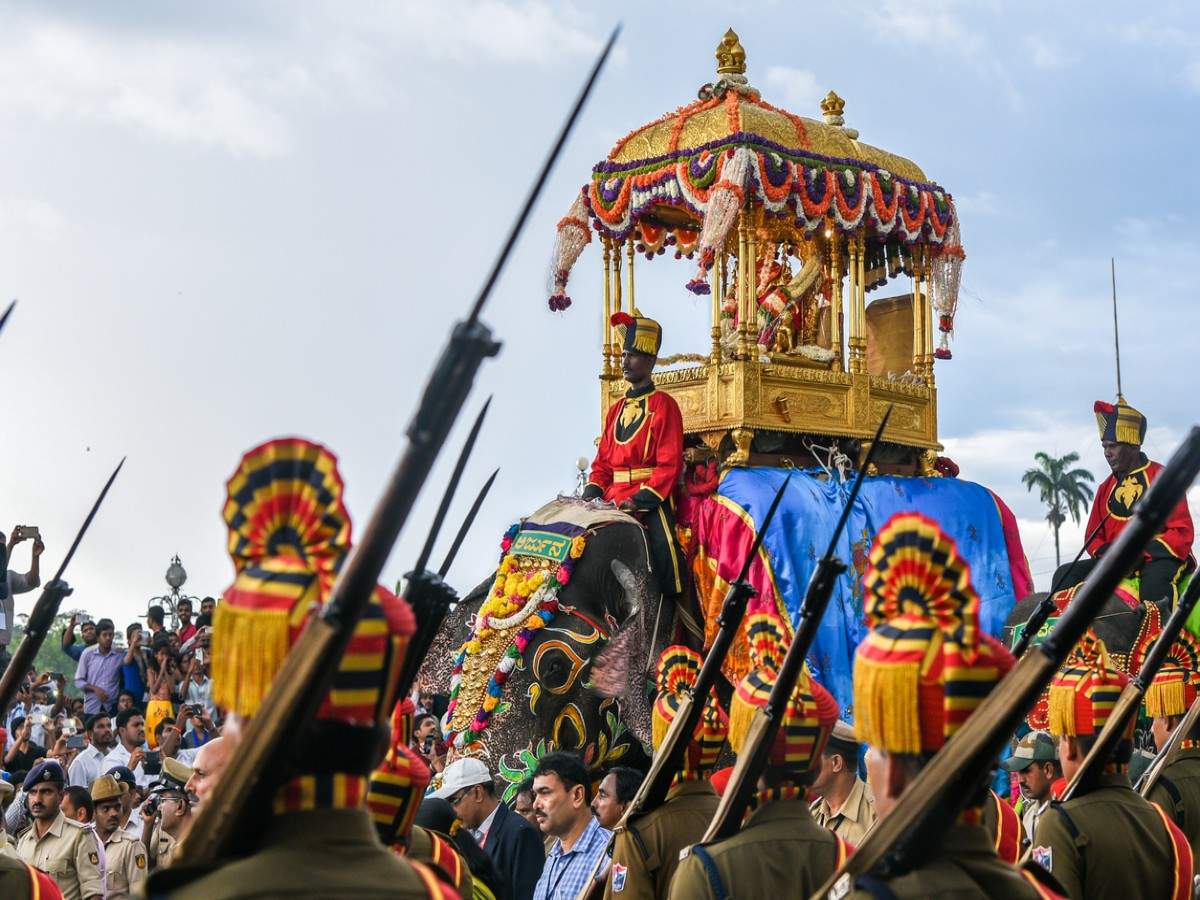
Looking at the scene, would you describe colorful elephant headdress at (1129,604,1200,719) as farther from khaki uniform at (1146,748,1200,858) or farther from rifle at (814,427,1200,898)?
rifle at (814,427,1200,898)

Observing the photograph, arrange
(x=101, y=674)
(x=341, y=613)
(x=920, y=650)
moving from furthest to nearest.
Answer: (x=101, y=674) < (x=920, y=650) < (x=341, y=613)

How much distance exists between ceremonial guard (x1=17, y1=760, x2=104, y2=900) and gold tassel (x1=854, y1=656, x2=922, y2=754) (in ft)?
17.0

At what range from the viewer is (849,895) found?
122 inches

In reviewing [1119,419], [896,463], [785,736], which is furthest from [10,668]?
[896,463]

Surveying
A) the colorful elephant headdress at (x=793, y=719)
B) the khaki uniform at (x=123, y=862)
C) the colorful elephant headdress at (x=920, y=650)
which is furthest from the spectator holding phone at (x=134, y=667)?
the colorful elephant headdress at (x=920, y=650)

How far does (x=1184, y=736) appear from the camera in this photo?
671 cm

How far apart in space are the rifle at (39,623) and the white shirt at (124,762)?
22.7 ft

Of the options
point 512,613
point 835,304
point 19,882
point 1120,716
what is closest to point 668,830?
point 1120,716

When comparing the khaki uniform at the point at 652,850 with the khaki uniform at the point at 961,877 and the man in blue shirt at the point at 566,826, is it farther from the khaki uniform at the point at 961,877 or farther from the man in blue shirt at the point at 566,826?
the khaki uniform at the point at 961,877

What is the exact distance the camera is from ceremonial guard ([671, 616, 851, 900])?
4.13 metres

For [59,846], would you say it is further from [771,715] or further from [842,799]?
[771,715]

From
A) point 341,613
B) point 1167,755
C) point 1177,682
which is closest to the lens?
point 341,613

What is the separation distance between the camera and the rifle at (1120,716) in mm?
4734

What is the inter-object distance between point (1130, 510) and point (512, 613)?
376cm
